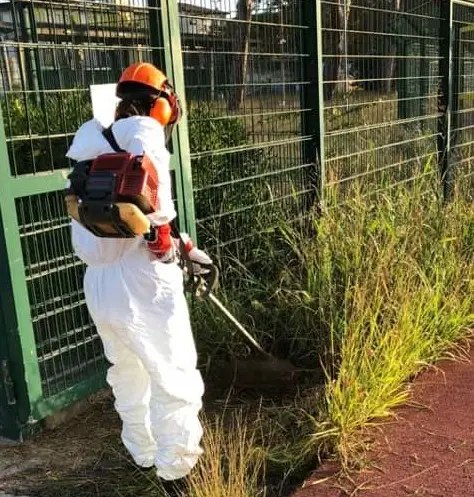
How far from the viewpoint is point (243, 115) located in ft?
16.9

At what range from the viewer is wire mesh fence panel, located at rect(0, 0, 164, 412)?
3.68m

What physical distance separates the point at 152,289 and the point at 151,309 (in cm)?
8

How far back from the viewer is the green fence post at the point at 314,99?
18.1ft

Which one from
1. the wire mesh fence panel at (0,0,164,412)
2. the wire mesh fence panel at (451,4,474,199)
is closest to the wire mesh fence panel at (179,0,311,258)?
the wire mesh fence panel at (0,0,164,412)

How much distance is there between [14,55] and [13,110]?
30 centimetres

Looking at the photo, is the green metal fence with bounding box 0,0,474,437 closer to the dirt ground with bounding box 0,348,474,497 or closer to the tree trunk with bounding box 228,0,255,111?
the tree trunk with bounding box 228,0,255,111

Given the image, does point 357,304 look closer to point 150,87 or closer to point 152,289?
point 152,289

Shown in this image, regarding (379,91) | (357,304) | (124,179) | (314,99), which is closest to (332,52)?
(314,99)

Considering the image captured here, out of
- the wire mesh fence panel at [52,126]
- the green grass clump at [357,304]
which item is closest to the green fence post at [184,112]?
the wire mesh fence panel at [52,126]

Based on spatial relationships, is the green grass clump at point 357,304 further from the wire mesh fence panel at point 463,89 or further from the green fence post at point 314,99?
the wire mesh fence panel at point 463,89

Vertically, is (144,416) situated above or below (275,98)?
below

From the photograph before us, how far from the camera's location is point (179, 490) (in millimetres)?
2990

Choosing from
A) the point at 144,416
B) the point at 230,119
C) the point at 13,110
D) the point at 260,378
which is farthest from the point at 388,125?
the point at 144,416

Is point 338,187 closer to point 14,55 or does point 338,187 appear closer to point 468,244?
point 468,244
